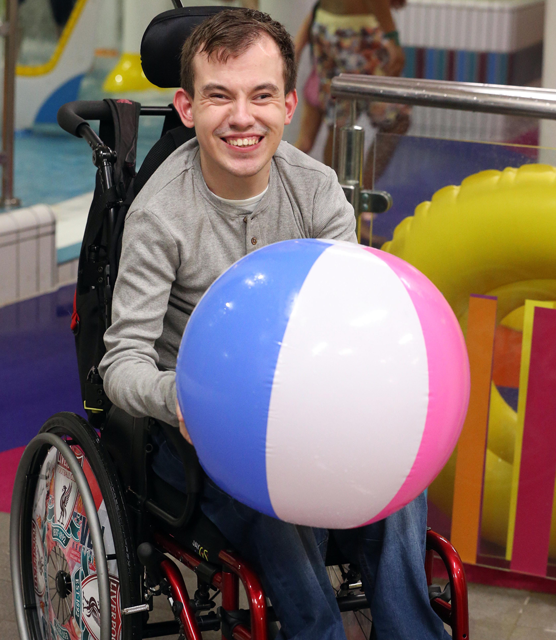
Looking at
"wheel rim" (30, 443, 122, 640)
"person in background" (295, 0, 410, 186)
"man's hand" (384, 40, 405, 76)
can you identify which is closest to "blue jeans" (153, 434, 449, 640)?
"wheel rim" (30, 443, 122, 640)

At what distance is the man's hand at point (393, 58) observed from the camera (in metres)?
5.66

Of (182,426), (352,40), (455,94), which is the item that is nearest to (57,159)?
(352,40)

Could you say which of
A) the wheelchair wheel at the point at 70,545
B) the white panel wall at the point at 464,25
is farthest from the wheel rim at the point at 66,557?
the white panel wall at the point at 464,25

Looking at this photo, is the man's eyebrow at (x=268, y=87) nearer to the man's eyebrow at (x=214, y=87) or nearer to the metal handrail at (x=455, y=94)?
Result: the man's eyebrow at (x=214, y=87)

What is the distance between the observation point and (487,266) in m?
2.03

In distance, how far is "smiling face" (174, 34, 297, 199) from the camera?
140 centimetres

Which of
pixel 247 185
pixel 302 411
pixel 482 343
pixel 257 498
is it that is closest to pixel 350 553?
pixel 257 498

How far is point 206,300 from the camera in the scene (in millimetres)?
1220

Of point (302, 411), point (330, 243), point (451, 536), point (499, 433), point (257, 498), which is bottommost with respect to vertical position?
point (451, 536)

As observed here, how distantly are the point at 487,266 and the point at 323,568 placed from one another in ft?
2.92

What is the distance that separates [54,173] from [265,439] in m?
5.80

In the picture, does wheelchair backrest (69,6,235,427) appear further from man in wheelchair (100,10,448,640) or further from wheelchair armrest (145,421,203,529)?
wheelchair armrest (145,421,203,529)

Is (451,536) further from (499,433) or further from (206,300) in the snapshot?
(206,300)

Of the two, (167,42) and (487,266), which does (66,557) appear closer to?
(167,42)
